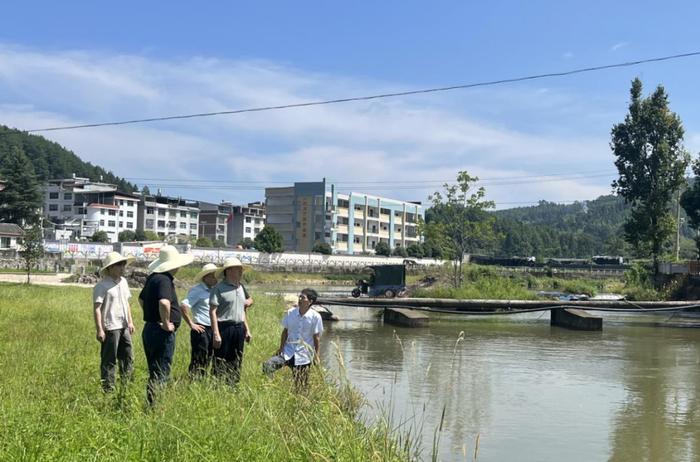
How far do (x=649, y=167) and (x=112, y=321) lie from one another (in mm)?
42534

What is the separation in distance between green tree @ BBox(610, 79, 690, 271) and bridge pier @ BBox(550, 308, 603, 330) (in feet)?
66.0

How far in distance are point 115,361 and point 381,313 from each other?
21.8 m

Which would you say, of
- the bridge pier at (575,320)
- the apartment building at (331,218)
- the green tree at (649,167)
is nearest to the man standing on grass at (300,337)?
the bridge pier at (575,320)

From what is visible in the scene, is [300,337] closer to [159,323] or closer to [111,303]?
[159,323]

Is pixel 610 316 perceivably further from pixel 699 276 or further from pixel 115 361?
pixel 115 361

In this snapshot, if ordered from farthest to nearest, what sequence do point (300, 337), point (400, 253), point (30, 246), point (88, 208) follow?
point (88, 208)
point (400, 253)
point (30, 246)
point (300, 337)

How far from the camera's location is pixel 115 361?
24.0 feet

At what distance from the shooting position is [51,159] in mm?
164125

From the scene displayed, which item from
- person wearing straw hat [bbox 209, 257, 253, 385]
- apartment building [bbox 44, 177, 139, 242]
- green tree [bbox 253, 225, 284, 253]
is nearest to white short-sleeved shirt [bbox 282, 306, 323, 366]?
person wearing straw hat [bbox 209, 257, 253, 385]

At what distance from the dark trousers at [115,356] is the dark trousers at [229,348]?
906 mm

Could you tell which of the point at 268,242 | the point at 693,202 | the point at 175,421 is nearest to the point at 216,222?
the point at 268,242

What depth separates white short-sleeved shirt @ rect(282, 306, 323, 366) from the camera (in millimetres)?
7672

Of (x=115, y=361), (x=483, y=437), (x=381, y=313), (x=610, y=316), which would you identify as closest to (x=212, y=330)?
(x=115, y=361)

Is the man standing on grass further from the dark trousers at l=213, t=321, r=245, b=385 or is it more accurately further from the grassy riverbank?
the dark trousers at l=213, t=321, r=245, b=385
